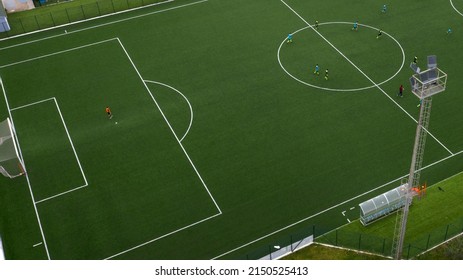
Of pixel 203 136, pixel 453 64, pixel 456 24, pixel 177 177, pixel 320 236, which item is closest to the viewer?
pixel 320 236

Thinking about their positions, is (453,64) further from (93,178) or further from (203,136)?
(93,178)

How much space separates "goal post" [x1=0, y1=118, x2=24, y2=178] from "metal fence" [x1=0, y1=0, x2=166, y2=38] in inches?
782

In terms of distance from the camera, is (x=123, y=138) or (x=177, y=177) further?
(x=123, y=138)

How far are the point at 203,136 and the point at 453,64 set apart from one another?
2637 cm

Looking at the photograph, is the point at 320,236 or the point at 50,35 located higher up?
the point at 50,35

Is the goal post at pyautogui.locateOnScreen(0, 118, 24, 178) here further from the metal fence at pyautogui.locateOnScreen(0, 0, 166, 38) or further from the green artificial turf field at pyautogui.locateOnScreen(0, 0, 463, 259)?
the metal fence at pyautogui.locateOnScreen(0, 0, 166, 38)

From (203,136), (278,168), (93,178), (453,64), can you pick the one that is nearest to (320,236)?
(278,168)

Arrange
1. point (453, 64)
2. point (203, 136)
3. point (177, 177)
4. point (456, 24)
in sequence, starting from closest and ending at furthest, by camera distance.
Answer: point (177, 177) → point (203, 136) → point (453, 64) → point (456, 24)

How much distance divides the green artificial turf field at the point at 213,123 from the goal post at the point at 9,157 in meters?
0.92

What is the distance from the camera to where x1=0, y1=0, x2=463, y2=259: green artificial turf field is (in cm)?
4025

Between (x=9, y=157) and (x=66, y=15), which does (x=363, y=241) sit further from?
(x=66, y=15)

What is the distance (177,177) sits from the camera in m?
43.4

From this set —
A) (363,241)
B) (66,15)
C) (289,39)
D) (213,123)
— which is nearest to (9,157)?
(213,123)

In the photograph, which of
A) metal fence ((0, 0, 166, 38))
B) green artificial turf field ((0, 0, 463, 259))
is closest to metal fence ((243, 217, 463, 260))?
green artificial turf field ((0, 0, 463, 259))
